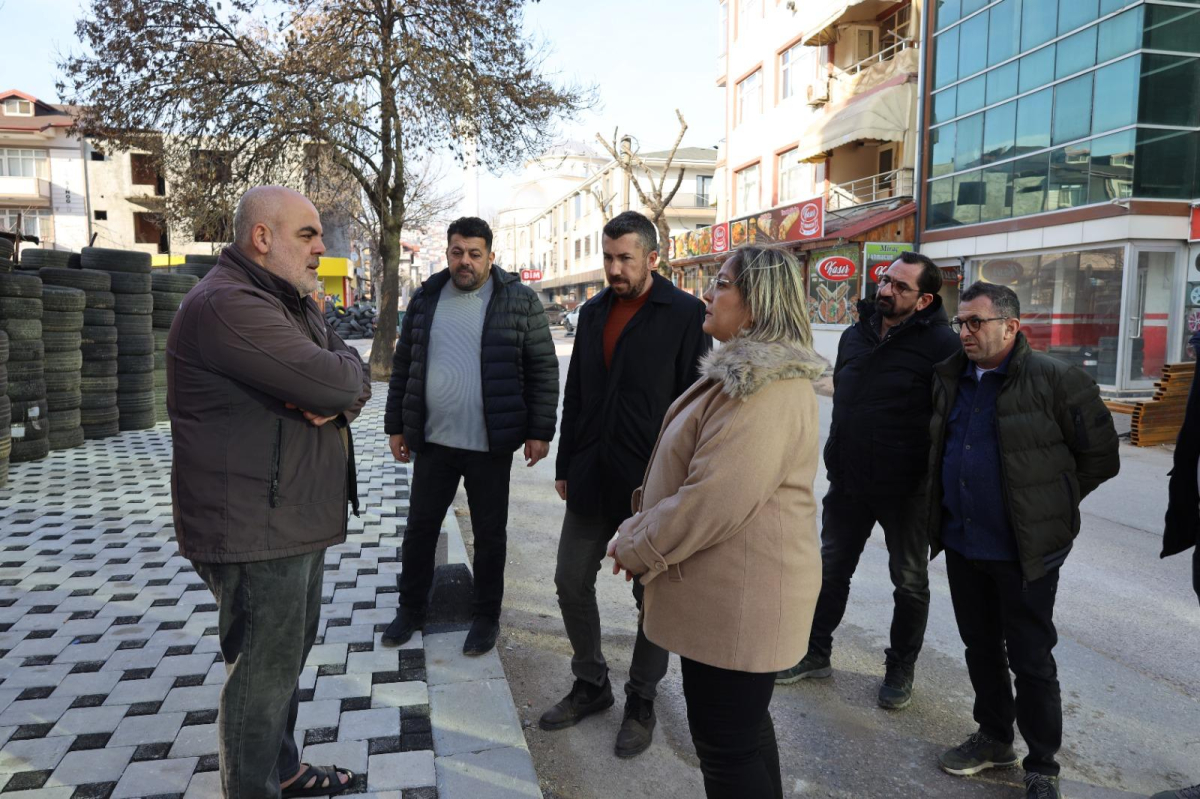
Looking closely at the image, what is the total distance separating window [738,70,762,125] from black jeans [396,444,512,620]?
28.8m

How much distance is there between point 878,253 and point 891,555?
1886 cm

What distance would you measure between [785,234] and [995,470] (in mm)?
22716

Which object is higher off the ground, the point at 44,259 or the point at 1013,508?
the point at 44,259

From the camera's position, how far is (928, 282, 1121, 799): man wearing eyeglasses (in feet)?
9.87

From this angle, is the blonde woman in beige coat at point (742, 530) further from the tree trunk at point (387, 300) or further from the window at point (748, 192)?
the window at point (748, 192)

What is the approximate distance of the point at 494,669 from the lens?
390cm

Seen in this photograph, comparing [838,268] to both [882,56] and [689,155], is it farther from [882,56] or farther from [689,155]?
[689,155]

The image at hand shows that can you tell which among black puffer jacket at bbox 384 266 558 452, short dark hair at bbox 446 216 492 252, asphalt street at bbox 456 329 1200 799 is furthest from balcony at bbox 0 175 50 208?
short dark hair at bbox 446 216 492 252

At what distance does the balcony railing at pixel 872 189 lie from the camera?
73.7 ft

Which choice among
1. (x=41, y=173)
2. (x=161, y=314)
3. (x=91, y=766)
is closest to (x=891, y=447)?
(x=91, y=766)

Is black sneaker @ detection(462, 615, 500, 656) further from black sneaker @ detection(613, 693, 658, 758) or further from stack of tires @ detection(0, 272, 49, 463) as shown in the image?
stack of tires @ detection(0, 272, 49, 463)

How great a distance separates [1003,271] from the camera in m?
19.0

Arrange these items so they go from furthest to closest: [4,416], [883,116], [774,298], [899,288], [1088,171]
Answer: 1. [883,116]
2. [1088,171]
3. [4,416]
4. [899,288]
5. [774,298]

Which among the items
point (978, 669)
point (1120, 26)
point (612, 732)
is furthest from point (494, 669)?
point (1120, 26)
